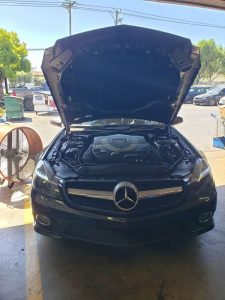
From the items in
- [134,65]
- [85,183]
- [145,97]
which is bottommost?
[85,183]

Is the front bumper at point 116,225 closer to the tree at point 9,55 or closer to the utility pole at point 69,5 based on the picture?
the tree at point 9,55

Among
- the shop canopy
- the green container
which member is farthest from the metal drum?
the green container

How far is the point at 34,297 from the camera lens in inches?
90.2

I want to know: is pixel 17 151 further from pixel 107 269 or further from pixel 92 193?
pixel 107 269

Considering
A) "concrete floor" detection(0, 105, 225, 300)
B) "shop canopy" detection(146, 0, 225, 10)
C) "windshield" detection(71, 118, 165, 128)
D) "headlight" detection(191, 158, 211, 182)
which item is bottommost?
"concrete floor" detection(0, 105, 225, 300)

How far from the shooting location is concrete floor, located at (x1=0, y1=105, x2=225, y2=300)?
7.66 feet

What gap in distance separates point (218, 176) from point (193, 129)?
5.19m

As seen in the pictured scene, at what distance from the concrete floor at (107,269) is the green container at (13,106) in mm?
10359

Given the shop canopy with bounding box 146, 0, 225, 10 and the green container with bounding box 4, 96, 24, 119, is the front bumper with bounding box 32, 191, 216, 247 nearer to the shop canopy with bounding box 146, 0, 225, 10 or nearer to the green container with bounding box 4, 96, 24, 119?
the shop canopy with bounding box 146, 0, 225, 10

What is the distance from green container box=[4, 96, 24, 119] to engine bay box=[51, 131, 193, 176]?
1029 centimetres

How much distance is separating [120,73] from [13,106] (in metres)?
10.8

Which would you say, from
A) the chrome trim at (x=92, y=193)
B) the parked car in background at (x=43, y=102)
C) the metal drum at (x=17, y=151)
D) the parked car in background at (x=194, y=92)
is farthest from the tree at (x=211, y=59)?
the chrome trim at (x=92, y=193)

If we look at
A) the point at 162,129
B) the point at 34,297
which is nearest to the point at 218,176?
the point at 162,129

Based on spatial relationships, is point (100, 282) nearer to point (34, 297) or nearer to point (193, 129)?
point (34, 297)
